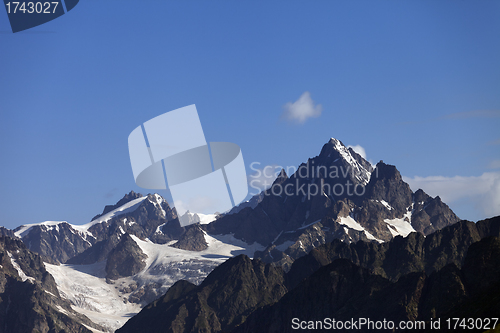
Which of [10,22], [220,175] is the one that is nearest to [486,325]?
[220,175]

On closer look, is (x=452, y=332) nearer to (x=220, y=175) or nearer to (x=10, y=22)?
(x=220, y=175)

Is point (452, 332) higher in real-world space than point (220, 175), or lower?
A: lower

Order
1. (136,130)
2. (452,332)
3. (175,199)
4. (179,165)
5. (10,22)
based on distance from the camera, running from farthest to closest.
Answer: (452,332)
(175,199)
(179,165)
(136,130)
(10,22)

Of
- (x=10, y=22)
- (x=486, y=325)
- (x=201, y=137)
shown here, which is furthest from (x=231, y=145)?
(x=486, y=325)

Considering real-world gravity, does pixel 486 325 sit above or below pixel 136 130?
below

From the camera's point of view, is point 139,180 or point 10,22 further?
point 139,180

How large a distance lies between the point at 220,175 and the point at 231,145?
11064mm

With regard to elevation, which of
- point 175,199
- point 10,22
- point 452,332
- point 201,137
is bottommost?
point 452,332

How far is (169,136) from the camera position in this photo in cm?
15550

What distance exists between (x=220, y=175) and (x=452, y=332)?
88704mm

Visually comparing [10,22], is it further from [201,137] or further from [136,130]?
[201,137]

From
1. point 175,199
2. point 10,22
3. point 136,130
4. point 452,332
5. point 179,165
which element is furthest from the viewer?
point 452,332

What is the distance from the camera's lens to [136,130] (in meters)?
152

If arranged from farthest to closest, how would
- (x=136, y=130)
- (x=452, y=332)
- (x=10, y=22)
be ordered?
1. (x=452, y=332)
2. (x=136, y=130)
3. (x=10, y=22)
